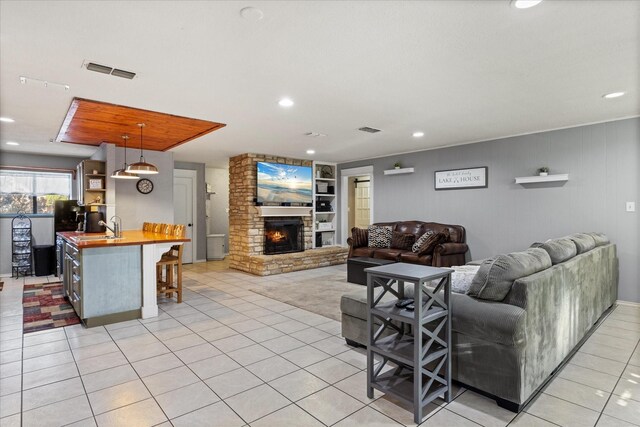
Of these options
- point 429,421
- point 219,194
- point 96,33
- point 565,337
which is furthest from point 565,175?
point 219,194

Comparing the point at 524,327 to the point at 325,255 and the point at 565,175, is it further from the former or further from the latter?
the point at 325,255

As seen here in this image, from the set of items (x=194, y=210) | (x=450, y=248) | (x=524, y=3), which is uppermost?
(x=524, y=3)

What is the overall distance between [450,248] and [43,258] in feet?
24.0

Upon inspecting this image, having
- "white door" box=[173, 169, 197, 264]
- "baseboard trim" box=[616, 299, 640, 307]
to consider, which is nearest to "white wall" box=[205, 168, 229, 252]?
"white door" box=[173, 169, 197, 264]

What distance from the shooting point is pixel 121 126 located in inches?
180

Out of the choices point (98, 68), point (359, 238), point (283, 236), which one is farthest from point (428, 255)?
point (98, 68)

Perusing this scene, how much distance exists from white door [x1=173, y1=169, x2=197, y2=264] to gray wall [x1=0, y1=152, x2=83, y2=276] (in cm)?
203

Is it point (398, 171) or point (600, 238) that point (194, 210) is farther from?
point (600, 238)

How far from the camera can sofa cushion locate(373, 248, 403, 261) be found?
5.42 metres

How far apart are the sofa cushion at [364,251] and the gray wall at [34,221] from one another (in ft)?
19.9

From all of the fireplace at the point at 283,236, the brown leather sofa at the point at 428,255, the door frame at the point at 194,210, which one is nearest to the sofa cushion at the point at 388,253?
the brown leather sofa at the point at 428,255

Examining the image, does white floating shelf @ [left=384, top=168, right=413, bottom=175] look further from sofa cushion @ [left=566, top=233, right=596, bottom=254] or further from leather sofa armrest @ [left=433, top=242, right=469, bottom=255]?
sofa cushion @ [left=566, top=233, right=596, bottom=254]

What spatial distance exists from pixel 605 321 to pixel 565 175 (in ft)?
6.34

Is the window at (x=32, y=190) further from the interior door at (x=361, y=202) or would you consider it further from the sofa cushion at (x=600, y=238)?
the sofa cushion at (x=600, y=238)
